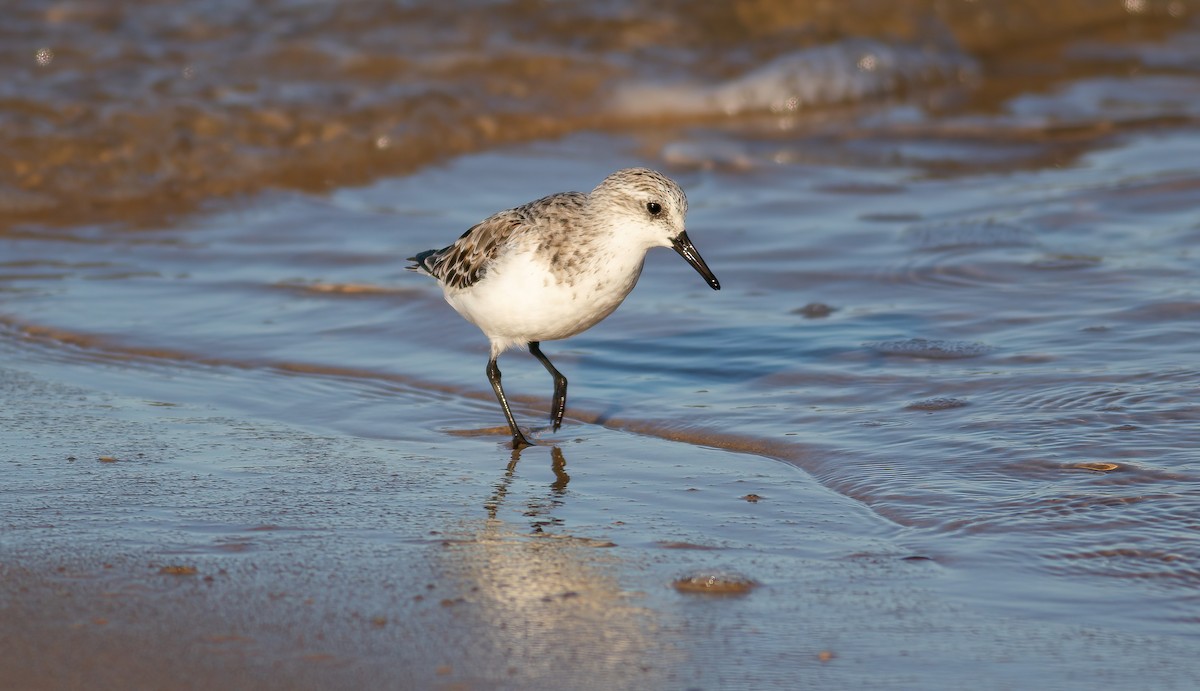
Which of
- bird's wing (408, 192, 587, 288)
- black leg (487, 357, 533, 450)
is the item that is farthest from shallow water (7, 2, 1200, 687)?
bird's wing (408, 192, 587, 288)

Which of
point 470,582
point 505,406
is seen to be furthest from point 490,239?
point 470,582

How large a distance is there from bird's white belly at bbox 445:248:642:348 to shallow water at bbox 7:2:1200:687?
1.49ft

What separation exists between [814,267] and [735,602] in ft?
13.8

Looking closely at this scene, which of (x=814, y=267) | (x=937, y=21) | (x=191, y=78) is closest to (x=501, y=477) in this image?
(x=814, y=267)

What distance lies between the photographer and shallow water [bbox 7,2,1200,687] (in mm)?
4199

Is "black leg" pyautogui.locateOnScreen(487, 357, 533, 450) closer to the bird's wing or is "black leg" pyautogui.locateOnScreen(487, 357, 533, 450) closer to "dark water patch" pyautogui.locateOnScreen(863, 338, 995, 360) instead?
the bird's wing

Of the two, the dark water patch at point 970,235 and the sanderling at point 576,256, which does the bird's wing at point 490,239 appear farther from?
the dark water patch at point 970,235

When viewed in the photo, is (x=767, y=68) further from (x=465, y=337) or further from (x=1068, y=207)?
(x=465, y=337)

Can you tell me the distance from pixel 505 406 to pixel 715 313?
73.9 inches

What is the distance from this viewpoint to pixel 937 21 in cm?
1480

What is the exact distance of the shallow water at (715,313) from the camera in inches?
165

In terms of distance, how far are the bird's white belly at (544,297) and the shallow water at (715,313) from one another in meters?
0.45

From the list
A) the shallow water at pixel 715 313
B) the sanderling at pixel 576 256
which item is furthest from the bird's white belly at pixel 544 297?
the shallow water at pixel 715 313

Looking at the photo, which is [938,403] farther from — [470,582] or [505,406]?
[470,582]
